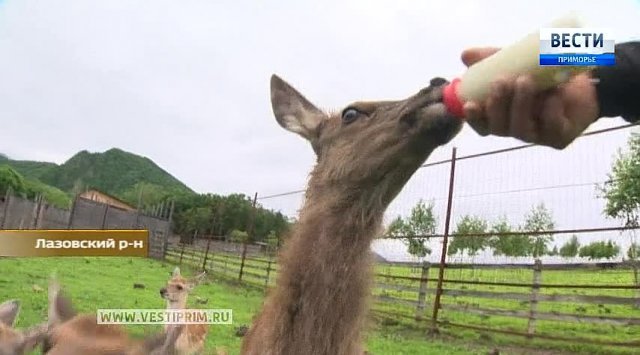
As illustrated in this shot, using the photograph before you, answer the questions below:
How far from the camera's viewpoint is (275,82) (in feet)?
5.45

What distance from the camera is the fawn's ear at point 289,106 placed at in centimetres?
165

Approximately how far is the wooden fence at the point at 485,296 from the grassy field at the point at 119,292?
207 millimetres

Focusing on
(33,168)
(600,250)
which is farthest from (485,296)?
(33,168)

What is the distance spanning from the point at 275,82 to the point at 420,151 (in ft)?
1.78

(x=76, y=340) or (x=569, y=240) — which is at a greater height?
(x=569, y=240)

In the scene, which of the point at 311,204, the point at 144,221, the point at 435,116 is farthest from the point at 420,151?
the point at 144,221

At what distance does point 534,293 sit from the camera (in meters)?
5.12

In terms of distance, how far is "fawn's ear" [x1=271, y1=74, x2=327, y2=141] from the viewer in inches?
64.9

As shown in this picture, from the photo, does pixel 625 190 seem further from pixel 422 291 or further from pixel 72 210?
pixel 72 210

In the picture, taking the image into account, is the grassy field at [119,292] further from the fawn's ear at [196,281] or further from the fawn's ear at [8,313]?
the fawn's ear at [8,313]

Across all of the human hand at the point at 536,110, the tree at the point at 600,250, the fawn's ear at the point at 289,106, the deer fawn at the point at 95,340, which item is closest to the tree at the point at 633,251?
the tree at the point at 600,250

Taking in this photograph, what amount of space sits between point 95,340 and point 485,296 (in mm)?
3943

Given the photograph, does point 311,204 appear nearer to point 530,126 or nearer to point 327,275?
point 327,275

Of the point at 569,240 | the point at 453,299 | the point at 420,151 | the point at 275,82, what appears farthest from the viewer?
the point at 453,299
